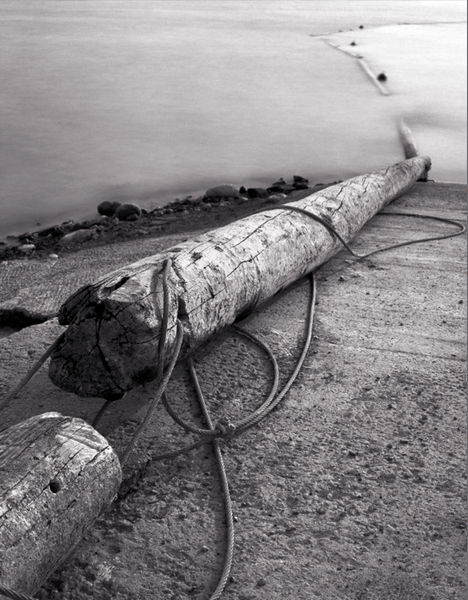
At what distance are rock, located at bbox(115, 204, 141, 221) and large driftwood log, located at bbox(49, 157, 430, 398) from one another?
2.92 meters

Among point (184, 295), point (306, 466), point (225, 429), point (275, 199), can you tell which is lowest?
point (275, 199)

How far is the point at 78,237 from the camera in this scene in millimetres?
6812

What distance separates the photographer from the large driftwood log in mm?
3049

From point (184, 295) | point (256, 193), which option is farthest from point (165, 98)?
point (184, 295)

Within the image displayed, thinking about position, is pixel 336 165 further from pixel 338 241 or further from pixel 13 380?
pixel 13 380

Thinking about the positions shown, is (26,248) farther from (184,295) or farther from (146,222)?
(184,295)

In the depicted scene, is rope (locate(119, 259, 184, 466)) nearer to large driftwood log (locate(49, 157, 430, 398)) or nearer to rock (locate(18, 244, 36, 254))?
large driftwood log (locate(49, 157, 430, 398))

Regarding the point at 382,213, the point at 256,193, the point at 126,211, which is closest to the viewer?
the point at 382,213

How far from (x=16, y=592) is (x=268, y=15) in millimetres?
19108

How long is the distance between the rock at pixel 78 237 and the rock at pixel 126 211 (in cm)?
90

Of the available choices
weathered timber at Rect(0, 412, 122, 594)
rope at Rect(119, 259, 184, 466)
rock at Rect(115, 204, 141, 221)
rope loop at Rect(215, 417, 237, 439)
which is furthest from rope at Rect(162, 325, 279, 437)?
rock at Rect(115, 204, 141, 221)

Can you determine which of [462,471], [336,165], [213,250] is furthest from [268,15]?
[462,471]

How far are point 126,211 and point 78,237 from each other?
3.59 ft

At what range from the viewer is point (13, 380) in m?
3.49
